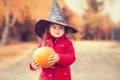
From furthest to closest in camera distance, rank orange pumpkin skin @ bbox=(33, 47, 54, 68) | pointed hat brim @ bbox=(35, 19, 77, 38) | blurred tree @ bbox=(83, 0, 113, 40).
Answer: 1. blurred tree @ bbox=(83, 0, 113, 40)
2. pointed hat brim @ bbox=(35, 19, 77, 38)
3. orange pumpkin skin @ bbox=(33, 47, 54, 68)

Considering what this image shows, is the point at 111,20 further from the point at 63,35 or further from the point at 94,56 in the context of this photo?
the point at 63,35

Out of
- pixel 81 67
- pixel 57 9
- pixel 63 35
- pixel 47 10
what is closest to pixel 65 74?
pixel 63 35

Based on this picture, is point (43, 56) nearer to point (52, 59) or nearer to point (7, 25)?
point (52, 59)

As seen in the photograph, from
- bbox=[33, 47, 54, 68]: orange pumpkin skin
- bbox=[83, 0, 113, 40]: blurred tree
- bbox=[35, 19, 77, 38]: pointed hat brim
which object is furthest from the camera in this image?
bbox=[83, 0, 113, 40]: blurred tree

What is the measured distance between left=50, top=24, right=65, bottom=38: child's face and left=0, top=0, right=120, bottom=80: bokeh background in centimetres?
46

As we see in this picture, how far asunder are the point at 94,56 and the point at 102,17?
0.68 feet

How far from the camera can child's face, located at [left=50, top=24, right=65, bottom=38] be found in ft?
4.12

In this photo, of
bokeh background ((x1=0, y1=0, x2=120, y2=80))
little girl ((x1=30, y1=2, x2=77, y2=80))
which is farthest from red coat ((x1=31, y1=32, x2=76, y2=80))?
bokeh background ((x1=0, y1=0, x2=120, y2=80))

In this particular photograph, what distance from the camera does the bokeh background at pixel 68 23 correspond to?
1731 mm

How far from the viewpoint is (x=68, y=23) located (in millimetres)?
1739

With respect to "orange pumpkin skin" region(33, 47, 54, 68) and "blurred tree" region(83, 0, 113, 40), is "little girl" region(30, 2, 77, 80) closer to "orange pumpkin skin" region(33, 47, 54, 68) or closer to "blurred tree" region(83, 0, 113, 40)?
"orange pumpkin skin" region(33, 47, 54, 68)

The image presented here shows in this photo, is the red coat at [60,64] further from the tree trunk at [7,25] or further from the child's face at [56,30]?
the tree trunk at [7,25]

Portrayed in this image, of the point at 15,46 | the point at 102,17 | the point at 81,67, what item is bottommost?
the point at 81,67

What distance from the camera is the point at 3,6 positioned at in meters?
1.77
